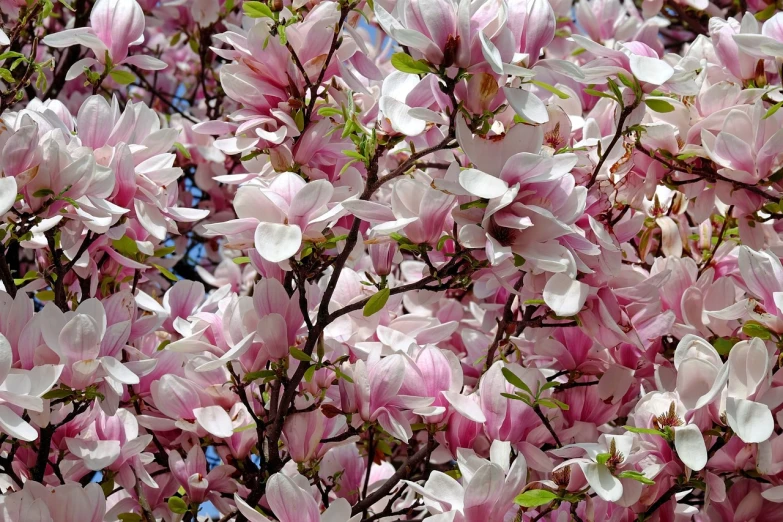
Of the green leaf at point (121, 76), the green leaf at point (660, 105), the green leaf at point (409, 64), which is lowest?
the green leaf at point (121, 76)

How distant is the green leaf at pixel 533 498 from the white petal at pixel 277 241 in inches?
15.7

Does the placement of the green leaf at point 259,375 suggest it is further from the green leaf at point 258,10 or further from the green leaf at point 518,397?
the green leaf at point 258,10

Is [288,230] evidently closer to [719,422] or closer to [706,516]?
[719,422]

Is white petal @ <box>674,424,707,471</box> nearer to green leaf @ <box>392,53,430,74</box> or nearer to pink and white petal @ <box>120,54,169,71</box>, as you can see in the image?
green leaf @ <box>392,53,430,74</box>

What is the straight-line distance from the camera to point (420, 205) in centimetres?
114

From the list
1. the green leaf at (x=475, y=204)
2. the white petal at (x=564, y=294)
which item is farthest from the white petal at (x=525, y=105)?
the white petal at (x=564, y=294)

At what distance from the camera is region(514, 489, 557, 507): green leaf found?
1.08 m

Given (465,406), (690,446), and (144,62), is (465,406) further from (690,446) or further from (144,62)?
(144,62)

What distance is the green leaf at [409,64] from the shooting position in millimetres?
1062

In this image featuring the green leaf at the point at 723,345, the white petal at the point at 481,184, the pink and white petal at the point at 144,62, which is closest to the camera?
the white petal at the point at 481,184

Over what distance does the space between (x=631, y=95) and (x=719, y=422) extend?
Result: 1.47 ft

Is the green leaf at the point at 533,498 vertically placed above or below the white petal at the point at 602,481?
below

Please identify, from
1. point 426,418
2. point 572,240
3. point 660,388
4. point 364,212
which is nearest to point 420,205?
point 364,212

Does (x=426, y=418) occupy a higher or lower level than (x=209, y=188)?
higher
